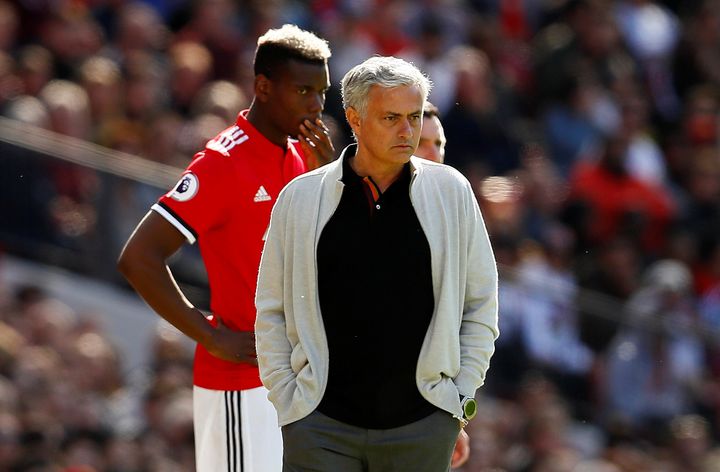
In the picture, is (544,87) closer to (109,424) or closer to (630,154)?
(630,154)

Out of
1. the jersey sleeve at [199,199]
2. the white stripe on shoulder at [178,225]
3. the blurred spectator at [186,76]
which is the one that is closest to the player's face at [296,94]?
the jersey sleeve at [199,199]

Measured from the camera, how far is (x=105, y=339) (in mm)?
10820

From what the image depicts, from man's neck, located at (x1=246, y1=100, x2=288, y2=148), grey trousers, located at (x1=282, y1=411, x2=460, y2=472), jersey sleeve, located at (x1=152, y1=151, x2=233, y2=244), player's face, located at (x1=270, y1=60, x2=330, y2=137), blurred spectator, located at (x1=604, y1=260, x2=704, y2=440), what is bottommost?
blurred spectator, located at (x1=604, y1=260, x2=704, y2=440)

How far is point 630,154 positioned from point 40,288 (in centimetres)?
582

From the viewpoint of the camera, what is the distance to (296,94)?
6.21m

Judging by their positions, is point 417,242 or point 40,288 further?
point 40,288

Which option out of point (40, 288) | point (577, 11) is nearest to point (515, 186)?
point (577, 11)

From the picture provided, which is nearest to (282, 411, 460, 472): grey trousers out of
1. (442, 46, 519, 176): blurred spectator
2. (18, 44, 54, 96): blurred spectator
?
(18, 44, 54, 96): blurred spectator

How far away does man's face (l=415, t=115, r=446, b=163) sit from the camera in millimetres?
6699

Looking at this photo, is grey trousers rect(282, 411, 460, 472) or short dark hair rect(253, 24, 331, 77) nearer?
grey trousers rect(282, 411, 460, 472)

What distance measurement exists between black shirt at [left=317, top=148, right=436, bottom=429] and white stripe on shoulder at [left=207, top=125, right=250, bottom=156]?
3.20ft

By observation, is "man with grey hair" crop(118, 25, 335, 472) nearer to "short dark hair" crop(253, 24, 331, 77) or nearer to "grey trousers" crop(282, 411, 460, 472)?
"short dark hair" crop(253, 24, 331, 77)

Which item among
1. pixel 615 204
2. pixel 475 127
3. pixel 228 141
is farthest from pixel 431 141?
pixel 615 204

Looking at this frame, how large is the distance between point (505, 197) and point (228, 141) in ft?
21.0
